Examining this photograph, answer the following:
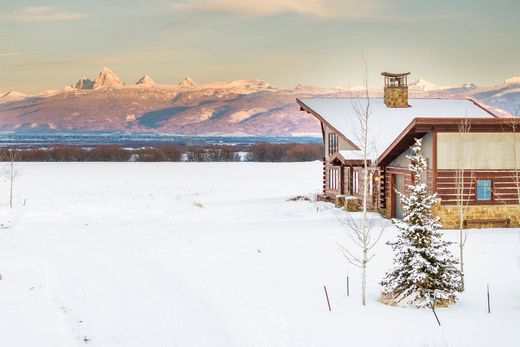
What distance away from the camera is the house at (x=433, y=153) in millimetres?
27688

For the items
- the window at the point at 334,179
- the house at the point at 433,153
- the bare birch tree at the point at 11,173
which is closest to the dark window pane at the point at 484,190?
the house at the point at 433,153

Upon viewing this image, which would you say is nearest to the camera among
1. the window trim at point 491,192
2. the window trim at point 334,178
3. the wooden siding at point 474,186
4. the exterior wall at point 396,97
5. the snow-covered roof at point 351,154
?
the wooden siding at point 474,186

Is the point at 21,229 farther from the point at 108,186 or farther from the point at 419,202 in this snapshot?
the point at 108,186

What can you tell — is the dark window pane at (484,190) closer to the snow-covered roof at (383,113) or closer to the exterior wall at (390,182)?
the exterior wall at (390,182)

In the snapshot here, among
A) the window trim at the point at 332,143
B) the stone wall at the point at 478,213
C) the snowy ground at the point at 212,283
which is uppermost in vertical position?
the window trim at the point at 332,143

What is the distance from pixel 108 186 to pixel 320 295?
43672 mm

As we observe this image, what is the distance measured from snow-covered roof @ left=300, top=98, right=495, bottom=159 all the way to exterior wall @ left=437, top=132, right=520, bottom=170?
21.3 ft

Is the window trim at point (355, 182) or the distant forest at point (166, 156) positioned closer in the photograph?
the window trim at point (355, 182)

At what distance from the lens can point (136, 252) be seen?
Answer: 23953 mm

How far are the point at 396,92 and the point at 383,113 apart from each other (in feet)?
7.67

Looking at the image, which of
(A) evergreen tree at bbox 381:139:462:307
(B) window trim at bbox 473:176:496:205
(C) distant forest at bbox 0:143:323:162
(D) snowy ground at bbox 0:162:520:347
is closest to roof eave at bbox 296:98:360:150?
(D) snowy ground at bbox 0:162:520:347

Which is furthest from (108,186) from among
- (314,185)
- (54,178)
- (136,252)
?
(136,252)

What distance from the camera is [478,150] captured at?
92.9 feet

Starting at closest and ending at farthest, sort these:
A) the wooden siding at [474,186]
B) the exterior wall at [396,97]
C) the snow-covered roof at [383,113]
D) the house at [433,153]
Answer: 1. the house at [433,153]
2. the wooden siding at [474,186]
3. the snow-covered roof at [383,113]
4. the exterior wall at [396,97]
